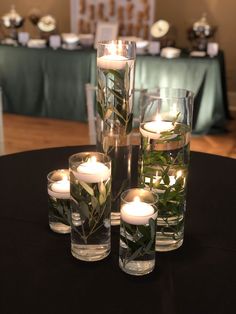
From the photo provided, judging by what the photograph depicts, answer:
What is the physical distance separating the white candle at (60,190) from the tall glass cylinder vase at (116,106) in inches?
3.7

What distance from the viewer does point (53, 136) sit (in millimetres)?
3465

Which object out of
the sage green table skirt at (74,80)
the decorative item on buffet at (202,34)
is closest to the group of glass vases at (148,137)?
the sage green table skirt at (74,80)

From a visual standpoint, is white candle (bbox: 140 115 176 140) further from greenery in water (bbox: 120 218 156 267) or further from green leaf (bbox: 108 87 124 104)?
greenery in water (bbox: 120 218 156 267)

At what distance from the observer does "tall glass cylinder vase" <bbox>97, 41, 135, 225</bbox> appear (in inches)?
33.8

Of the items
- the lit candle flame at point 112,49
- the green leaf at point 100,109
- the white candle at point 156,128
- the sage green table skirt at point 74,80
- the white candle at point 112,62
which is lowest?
the sage green table skirt at point 74,80

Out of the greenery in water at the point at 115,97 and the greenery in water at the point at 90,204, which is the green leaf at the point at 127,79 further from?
the greenery in water at the point at 90,204

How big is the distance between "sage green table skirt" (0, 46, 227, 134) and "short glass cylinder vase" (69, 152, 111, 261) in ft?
8.60

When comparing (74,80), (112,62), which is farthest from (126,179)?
(74,80)

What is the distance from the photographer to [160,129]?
0.88 metres

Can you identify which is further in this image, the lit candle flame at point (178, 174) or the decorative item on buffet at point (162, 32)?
the decorative item on buffet at point (162, 32)

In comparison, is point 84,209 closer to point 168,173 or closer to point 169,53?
point 168,173

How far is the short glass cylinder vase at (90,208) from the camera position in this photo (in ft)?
2.55

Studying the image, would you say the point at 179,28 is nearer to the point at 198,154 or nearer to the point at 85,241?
the point at 198,154

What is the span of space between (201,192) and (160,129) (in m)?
0.28
